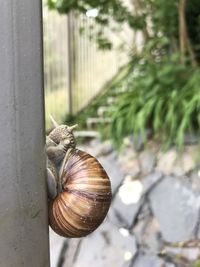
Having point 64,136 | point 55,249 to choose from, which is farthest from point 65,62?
point 64,136

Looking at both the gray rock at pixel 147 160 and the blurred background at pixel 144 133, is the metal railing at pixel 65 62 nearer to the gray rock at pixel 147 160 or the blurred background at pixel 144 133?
the blurred background at pixel 144 133

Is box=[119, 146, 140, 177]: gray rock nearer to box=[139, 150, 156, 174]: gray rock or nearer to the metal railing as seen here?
box=[139, 150, 156, 174]: gray rock

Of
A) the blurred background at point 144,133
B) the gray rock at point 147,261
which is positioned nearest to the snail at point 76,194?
the blurred background at point 144,133

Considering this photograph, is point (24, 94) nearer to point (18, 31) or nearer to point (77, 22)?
point (18, 31)

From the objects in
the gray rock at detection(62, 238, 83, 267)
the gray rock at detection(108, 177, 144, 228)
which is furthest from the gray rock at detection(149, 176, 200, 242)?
the gray rock at detection(62, 238, 83, 267)

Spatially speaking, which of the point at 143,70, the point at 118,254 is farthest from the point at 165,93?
the point at 118,254

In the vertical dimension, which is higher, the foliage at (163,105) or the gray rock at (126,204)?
A: the foliage at (163,105)
